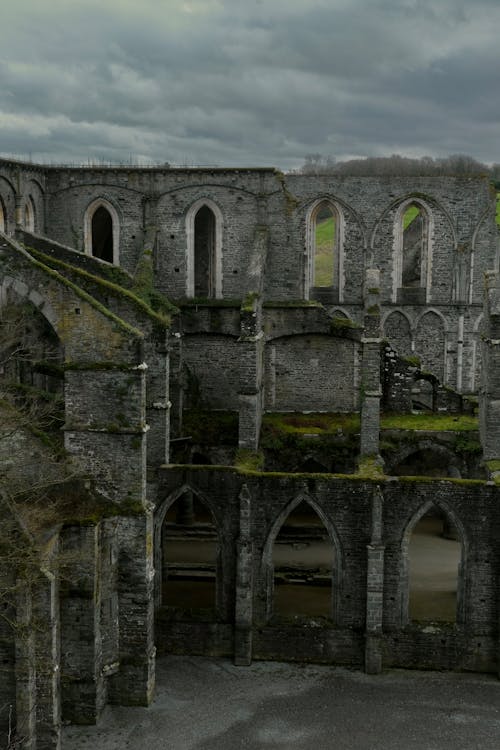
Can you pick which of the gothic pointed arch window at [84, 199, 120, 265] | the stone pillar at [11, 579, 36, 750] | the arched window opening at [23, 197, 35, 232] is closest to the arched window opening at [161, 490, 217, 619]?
the stone pillar at [11, 579, 36, 750]

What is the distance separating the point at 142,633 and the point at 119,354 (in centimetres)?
663

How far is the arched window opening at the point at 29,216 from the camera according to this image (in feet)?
105

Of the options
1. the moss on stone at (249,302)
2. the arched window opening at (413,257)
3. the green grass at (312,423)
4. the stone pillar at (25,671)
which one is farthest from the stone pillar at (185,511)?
the stone pillar at (25,671)

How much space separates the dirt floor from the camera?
773 inches

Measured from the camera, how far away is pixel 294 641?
2356 cm

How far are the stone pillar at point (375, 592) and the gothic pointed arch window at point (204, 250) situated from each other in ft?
46.2

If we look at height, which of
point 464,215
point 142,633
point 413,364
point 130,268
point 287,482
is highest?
point 464,215

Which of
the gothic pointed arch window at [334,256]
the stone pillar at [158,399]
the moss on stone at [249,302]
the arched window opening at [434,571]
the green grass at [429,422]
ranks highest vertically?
the gothic pointed arch window at [334,256]

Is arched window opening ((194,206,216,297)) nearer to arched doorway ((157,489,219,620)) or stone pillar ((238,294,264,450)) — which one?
stone pillar ((238,294,264,450))

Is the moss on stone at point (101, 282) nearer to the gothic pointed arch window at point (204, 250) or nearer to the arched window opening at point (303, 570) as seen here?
the arched window opening at point (303, 570)

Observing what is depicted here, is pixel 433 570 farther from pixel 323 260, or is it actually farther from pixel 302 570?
pixel 323 260

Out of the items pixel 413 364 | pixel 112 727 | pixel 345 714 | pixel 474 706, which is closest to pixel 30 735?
pixel 112 727

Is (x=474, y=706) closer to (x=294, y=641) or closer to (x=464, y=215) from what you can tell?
(x=294, y=641)

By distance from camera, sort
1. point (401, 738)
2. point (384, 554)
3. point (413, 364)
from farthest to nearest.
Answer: point (413, 364) < point (384, 554) < point (401, 738)
